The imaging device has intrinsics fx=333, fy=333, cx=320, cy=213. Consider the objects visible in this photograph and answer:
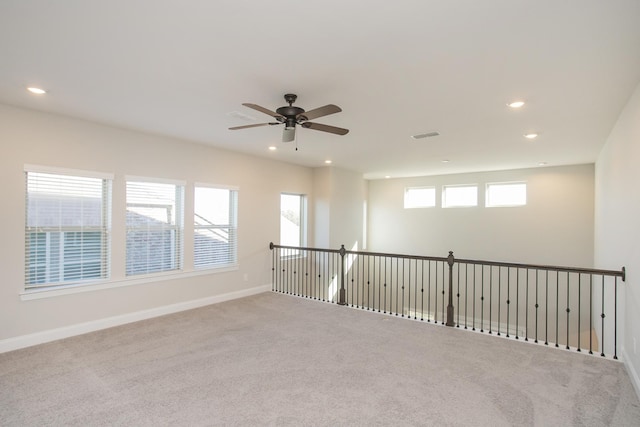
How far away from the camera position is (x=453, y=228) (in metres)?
8.41

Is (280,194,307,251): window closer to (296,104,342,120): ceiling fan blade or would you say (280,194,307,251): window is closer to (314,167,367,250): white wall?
(314,167,367,250): white wall

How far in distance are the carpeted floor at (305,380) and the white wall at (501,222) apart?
4254 mm

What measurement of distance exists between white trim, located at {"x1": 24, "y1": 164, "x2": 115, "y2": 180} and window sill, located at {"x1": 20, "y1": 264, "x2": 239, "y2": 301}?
136cm

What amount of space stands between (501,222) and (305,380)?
659cm

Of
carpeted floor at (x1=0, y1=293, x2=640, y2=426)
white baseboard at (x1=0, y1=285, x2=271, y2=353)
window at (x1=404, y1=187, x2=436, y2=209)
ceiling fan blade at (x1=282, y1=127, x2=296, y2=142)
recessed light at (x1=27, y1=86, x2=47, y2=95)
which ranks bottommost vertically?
carpeted floor at (x1=0, y1=293, x2=640, y2=426)

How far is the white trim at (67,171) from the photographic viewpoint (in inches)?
148

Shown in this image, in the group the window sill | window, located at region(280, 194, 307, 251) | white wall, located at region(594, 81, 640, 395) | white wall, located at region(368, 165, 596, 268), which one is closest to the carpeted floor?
white wall, located at region(594, 81, 640, 395)

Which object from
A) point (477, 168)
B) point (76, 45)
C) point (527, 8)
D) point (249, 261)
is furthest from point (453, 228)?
point (76, 45)

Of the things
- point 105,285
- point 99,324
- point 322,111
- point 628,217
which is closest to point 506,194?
point 628,217

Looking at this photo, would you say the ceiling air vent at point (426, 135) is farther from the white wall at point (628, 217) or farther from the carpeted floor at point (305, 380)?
the carpeted floor at point (305, 380)

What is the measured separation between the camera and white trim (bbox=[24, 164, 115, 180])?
3.77 meters

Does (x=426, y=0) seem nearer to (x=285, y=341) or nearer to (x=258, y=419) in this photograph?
(x=258, y=419)

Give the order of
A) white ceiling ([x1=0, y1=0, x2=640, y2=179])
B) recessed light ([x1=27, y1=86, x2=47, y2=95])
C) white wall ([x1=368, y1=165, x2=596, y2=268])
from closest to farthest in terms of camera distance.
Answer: white ceiling ([x1=0, y1=0, x2=640, y2=179]) → recessed light ([x1=27, y1=86, x2=47, y2=95]) → white wall ([x1=368, y1=165, x2=596, y2=268])

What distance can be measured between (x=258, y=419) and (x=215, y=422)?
31cm
